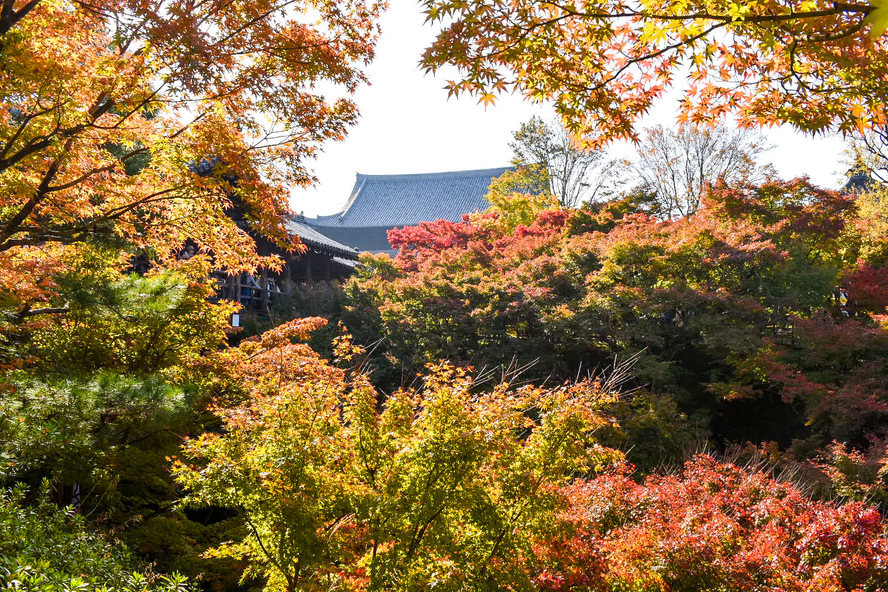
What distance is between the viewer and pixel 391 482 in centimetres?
477

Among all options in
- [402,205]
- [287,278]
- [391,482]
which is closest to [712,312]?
[391,482]

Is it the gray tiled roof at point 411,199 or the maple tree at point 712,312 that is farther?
the gray tiled roof at point 411,199

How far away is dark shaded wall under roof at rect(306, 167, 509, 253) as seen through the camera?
33969 millimetres

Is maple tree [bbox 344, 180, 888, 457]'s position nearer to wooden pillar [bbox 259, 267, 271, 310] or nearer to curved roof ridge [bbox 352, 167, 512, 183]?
wooden pillar [bbox 259, 267, 271, 310]

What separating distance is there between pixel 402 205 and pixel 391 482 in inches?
1217

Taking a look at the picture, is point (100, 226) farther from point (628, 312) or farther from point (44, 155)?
point (628, 312)

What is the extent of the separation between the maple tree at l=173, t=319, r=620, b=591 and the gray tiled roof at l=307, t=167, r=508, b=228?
93.2ft

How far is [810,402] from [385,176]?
28.8m

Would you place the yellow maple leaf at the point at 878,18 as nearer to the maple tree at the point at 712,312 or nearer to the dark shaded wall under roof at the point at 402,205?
the maple tree at the point at 712,312

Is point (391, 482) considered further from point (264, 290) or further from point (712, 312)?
point (264, 290)

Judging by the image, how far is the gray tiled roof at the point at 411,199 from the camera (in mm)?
33969

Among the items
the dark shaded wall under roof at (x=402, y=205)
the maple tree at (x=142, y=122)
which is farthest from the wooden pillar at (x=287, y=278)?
the dark shaded wall under roof at (x=402, y=205)

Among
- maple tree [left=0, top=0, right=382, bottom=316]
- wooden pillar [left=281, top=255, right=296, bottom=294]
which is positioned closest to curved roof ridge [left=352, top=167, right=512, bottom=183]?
wooden pillar [left=281, top=255, right=296, bottom=294]

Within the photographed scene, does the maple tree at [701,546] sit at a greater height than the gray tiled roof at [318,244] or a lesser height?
lesser
